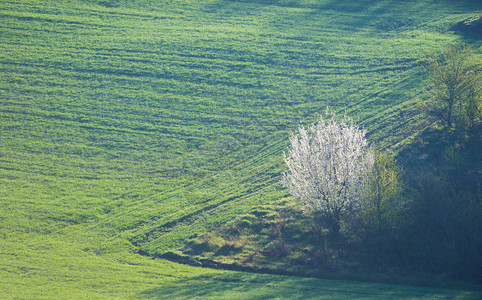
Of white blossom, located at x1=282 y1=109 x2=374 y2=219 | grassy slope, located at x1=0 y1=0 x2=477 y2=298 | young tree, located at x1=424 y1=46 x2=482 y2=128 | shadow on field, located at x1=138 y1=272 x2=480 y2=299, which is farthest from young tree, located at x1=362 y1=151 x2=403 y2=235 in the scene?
young tree, located at x1=424 y1=46 x2=482 y2=128

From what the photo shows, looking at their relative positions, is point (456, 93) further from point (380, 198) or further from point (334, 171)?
point (334, 171)

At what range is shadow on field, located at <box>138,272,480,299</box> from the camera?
A: 101 feet

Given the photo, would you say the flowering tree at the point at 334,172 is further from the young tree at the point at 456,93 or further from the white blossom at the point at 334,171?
the young tree at the point at 456,93

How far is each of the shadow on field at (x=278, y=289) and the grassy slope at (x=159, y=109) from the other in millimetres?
632

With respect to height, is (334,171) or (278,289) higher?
(334,171)

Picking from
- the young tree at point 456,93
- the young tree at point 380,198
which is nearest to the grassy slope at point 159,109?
the young tree at point 456,93

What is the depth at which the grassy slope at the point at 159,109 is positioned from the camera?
41594 mm

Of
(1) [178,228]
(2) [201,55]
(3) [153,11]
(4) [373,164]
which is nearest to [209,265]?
(1) [178,228]

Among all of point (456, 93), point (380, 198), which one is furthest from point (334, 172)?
point (456, 93)

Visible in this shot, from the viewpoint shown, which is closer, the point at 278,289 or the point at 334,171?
the point at 278,289

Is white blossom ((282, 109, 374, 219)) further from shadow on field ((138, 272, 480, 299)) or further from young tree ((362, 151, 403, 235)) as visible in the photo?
shadow on field ((138, 272, 480, 299))

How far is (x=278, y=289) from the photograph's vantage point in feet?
109

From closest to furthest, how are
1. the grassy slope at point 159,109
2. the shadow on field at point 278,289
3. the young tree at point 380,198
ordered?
the shadow on field at point 278,289 < the young tree at point 380,198 < the grassy slope at point 159,109

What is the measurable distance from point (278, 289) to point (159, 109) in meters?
34.9
